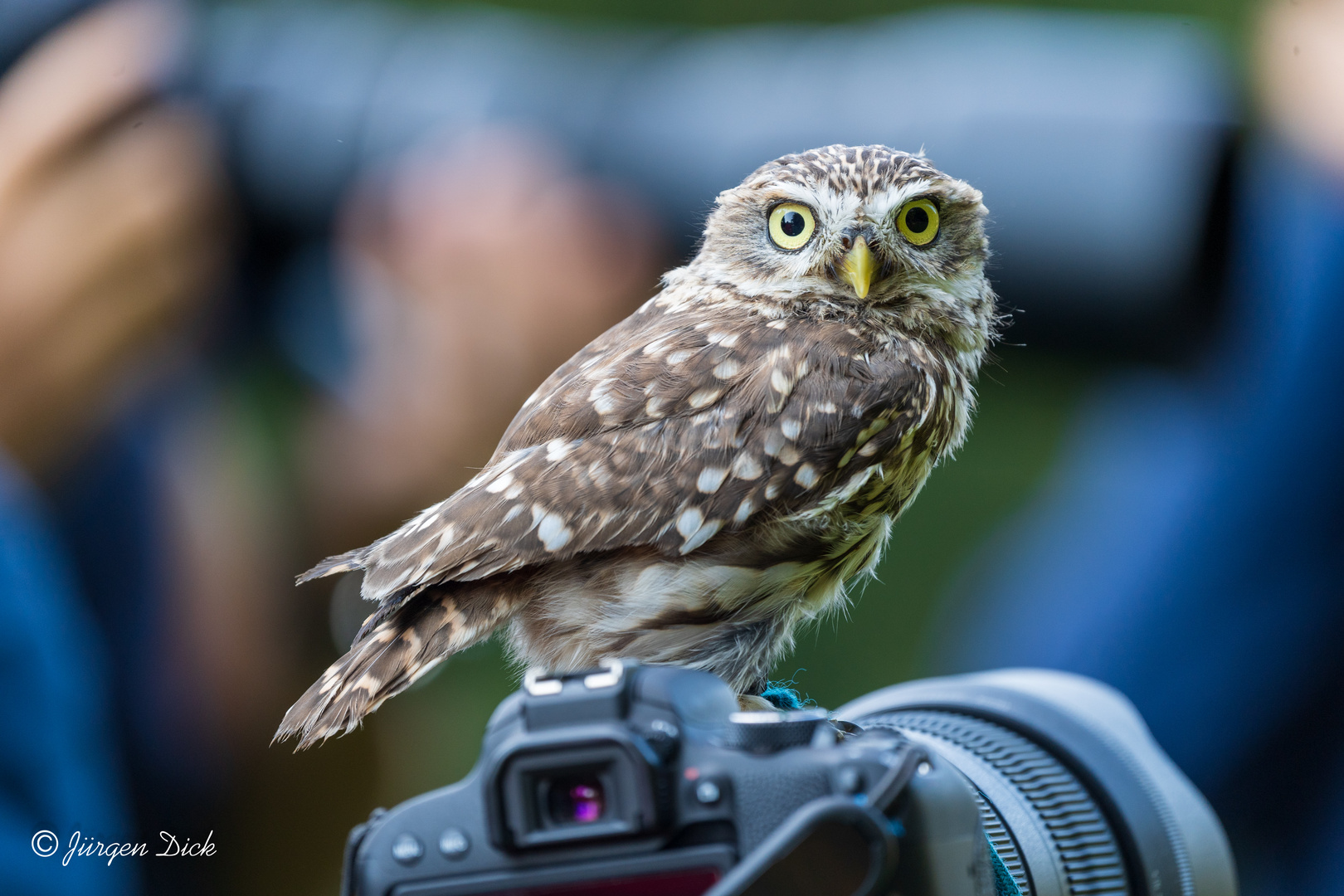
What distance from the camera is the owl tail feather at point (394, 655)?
1.23 meters

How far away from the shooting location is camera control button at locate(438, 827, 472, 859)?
88 centimetres

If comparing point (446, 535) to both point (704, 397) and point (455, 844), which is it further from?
point (455, 844)

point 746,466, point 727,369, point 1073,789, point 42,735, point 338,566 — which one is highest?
point 727,369

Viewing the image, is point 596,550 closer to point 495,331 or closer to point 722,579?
point 722,579

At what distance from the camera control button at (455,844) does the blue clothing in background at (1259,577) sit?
190 cm

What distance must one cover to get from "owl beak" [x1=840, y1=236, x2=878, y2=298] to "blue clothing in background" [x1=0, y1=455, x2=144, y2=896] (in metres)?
1.55

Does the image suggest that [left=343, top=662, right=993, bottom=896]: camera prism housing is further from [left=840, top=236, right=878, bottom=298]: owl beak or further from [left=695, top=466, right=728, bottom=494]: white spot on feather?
[left=840, top=236, right=878, bottom=298]: owl beak

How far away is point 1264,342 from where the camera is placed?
2.58 m

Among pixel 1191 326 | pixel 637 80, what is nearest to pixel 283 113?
pixel 637 80

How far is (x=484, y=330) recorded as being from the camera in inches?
93.1

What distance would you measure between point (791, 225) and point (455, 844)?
1.03 metres

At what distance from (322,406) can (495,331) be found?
1.75 metres

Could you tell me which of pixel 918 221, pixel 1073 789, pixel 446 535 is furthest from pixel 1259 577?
A: pixel 446 535

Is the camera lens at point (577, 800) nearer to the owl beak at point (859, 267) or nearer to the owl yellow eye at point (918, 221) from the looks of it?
the owl beak at point (859, 267)
